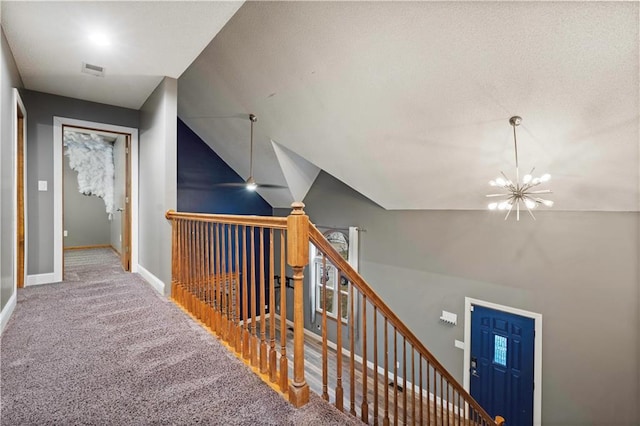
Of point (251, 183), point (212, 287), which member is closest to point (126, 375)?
point (212, 287)

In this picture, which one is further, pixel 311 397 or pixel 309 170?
pixel 309 170

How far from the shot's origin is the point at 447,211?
4359 mm

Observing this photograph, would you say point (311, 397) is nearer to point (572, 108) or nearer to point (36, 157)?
point (572, 108)

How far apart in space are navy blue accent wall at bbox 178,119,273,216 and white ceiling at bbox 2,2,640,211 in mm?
1985

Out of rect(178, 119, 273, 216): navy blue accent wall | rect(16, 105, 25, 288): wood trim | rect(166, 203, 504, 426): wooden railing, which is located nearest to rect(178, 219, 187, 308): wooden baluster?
rect(166, 203, 504, 426): wooden railing

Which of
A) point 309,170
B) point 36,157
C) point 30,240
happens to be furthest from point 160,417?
point 309,170

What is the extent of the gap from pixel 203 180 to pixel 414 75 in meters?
4.73

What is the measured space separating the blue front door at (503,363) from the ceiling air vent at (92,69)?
5201 mm

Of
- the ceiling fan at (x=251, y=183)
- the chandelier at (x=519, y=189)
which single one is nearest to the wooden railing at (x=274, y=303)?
the chandelier at (x=519, y=189)

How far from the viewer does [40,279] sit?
342 centimetres

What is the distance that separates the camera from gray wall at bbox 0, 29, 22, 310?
7.07ft

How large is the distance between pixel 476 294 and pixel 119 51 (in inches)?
191

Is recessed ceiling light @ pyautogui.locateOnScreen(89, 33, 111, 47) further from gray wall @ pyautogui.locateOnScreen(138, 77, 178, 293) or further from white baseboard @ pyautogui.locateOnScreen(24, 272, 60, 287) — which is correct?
white baseboard @ pyautogui.locateOnScreen(24, 272, 60, 287)

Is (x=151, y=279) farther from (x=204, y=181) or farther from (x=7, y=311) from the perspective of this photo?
(x=204, y=181)
